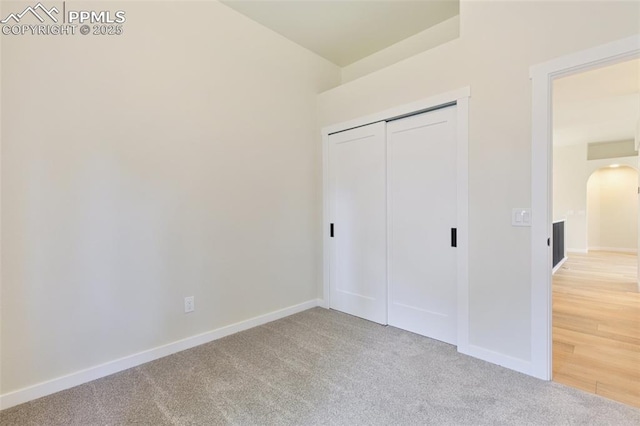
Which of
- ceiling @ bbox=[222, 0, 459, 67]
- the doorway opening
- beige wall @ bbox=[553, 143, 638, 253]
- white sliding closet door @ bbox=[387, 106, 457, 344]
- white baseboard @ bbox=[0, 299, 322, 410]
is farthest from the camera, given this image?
beige wall @ bbox=[553, 143, 638, 253]

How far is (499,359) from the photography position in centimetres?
212

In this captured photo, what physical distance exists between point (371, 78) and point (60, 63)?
8.22 feet

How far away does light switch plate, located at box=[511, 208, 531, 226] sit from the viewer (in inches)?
78.9

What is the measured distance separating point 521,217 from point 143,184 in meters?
2.81

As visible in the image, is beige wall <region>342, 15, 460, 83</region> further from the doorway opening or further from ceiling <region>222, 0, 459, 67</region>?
the doorway opening

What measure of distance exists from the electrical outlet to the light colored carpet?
0.35 m

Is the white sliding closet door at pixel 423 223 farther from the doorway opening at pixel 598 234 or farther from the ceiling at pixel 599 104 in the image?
the ceiling at pixel 599 104

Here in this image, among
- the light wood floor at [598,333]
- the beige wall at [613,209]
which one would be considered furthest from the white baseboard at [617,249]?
the light wood floor at [598,333]

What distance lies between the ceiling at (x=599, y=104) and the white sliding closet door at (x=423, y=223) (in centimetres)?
136

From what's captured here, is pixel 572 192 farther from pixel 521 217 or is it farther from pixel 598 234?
pixel 521 217

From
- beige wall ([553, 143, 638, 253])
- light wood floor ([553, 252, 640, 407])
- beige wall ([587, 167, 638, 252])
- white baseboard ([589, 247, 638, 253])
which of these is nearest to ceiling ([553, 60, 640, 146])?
beige wall ([553, 143, 638, 253])

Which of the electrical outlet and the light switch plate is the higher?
the light switch plate

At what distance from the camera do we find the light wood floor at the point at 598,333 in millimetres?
1928

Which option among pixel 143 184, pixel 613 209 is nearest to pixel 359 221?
pixel 143 184
